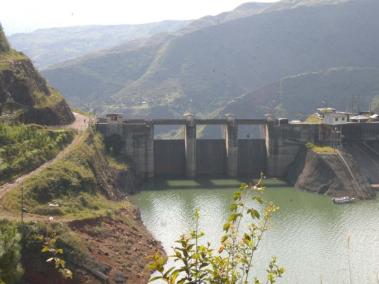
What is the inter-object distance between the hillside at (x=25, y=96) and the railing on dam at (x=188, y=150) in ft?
25.1

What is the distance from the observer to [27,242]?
37.0m

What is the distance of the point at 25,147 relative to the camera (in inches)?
2242

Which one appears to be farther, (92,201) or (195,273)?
(92,201)

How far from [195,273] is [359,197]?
65277mm

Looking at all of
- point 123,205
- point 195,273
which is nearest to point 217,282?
point 195,273

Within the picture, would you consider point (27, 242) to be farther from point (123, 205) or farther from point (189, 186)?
point (189, 186)

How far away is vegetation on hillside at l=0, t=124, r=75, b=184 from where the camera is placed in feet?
171

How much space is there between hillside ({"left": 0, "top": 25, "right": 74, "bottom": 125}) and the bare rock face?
32728mm

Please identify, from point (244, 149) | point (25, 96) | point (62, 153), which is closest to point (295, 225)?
point (62, 153)

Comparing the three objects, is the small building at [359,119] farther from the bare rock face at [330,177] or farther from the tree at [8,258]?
the tree at [8,258]

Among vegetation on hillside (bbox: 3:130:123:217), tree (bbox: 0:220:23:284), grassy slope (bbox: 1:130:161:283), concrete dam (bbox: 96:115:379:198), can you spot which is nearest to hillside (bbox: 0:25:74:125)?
concrete dam (bbox: 96:115:379:198)

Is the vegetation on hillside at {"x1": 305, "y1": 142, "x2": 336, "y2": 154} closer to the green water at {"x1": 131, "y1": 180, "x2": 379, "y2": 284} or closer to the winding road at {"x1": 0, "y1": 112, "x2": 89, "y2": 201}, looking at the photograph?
the green water at {"x1": 131, "y1": 180, "x2": 379, "y2": 284}

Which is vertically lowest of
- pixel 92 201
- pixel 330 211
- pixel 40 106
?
pixel 330 211

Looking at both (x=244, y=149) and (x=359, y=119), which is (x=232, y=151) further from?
(x=359, y=119)
